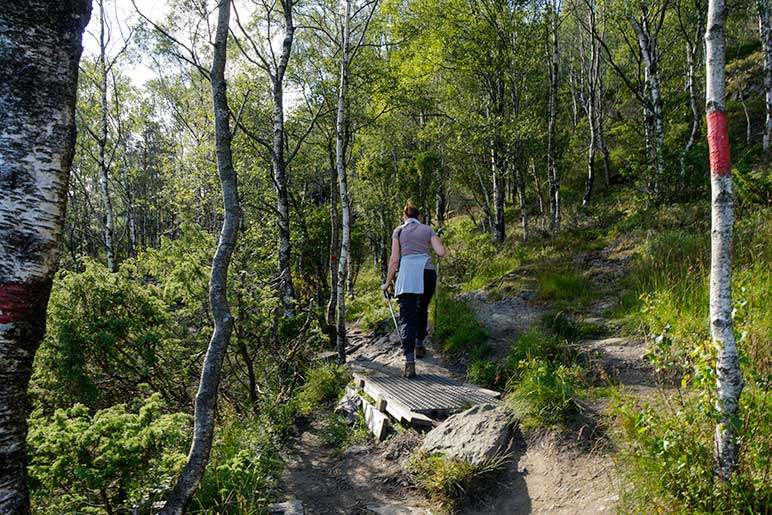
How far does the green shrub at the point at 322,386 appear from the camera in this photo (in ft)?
22.8

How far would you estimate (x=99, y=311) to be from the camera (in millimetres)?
5754

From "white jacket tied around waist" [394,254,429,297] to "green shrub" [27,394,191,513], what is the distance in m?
3.26

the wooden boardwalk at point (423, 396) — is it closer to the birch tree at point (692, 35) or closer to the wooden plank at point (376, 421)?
→ the wooden plank at point (376, 421)

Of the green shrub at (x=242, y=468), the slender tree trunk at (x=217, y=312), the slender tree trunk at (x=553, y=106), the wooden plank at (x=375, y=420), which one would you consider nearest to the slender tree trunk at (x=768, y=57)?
the slender tree trunk at (x=553, y=106)

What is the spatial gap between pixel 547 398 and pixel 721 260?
216 cm

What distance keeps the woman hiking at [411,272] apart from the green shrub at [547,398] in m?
1.78

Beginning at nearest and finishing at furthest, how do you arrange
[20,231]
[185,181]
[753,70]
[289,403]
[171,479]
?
[20,231] < [171,479] < [289,403] < [185,181] < [753,70]

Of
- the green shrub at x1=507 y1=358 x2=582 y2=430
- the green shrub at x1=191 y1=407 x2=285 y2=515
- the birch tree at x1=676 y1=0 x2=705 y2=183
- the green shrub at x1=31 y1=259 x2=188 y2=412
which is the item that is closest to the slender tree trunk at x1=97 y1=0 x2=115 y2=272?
the green shrub at x1=31 y1=259 x2=188 y2=412

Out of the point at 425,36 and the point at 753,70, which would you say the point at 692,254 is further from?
the point at 753,70

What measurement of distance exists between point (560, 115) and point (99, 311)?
24475mm

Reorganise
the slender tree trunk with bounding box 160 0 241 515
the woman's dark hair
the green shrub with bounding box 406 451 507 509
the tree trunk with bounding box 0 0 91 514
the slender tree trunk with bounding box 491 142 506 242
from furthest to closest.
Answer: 1. the slender tree trunk with bounding box 491 142 506 242
2. the woman's dark hair
3. the green shrub with bounding box 406 451 507 509
4. the slender tree trunk with bounding box 160 0 241 515
5. the tree trunk with bounding box 0 0 91 514

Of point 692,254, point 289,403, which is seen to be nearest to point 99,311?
point 289,403

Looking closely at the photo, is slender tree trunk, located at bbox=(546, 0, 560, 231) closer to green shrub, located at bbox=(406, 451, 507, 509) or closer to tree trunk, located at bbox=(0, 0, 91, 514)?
green shrub, located at bbox=(406, 451, 507, 509)

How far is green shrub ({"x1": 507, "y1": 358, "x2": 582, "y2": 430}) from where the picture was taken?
157 inches
